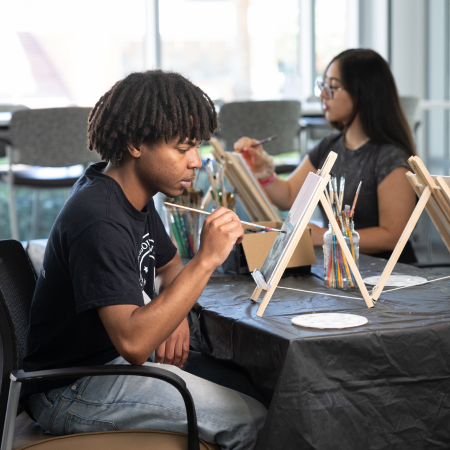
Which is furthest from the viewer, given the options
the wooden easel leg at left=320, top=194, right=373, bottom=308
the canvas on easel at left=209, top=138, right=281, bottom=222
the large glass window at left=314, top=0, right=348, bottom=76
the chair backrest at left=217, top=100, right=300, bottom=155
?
the large glass window at left=314, top=0, right=348, bottom=76

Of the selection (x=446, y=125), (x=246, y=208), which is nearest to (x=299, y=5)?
(x=446, y=125)

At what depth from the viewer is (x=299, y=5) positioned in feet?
19.6

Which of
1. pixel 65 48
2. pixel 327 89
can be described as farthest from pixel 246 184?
pixel 65 48

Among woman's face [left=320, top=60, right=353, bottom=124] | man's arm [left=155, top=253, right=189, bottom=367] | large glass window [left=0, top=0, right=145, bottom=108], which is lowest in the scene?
man's arm [left=155, top=253, right=189, bottom=367]

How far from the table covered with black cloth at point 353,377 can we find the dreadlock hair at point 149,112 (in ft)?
1.31

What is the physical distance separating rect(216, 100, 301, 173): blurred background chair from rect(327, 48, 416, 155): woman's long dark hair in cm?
154

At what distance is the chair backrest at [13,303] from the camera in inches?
40.5

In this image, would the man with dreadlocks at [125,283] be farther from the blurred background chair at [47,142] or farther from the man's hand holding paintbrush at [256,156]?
the blurred background chair at [47,142]

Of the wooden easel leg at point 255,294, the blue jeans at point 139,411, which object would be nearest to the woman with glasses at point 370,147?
the wooden easel leg at point 255,294

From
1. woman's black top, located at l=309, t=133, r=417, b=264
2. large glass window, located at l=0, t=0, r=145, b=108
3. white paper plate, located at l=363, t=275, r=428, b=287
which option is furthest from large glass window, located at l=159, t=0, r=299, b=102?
white paper plate, located at l=363, t=275, r=428, b=287

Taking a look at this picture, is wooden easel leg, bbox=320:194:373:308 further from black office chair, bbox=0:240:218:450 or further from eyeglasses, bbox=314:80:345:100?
eyeglasses, bbox=314:80:345:100

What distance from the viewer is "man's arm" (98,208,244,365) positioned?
1.00 metres

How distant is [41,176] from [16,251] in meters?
2.20

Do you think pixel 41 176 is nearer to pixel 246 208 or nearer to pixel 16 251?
pixel 246 208
